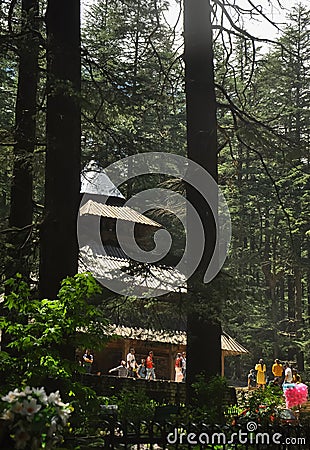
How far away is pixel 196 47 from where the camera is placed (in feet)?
38.3

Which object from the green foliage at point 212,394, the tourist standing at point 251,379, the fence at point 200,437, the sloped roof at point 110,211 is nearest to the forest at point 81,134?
the green foliage at point 212,394

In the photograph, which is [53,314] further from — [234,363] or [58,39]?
[234,363]

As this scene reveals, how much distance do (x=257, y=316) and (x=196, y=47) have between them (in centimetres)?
3362

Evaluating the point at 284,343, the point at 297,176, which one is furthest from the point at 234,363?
the point at 297,176

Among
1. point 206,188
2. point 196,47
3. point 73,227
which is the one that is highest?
point 196,47

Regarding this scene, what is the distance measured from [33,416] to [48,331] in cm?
220

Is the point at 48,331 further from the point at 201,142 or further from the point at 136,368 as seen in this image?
the point at 136,368

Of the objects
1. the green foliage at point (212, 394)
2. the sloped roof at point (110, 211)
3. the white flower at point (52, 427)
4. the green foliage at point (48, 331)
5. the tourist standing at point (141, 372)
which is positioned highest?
the sloped roof at point (110, 211)

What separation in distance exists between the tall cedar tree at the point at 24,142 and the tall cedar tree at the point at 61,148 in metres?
0.81

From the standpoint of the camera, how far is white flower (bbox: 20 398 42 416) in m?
4.66

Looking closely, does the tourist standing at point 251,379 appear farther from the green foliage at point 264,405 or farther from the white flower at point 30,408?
the white flower at point 30,408

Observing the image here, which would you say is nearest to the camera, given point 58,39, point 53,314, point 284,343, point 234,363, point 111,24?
point 53,314

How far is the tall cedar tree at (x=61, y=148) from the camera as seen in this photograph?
9.11m

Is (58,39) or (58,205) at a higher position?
(58,39)
